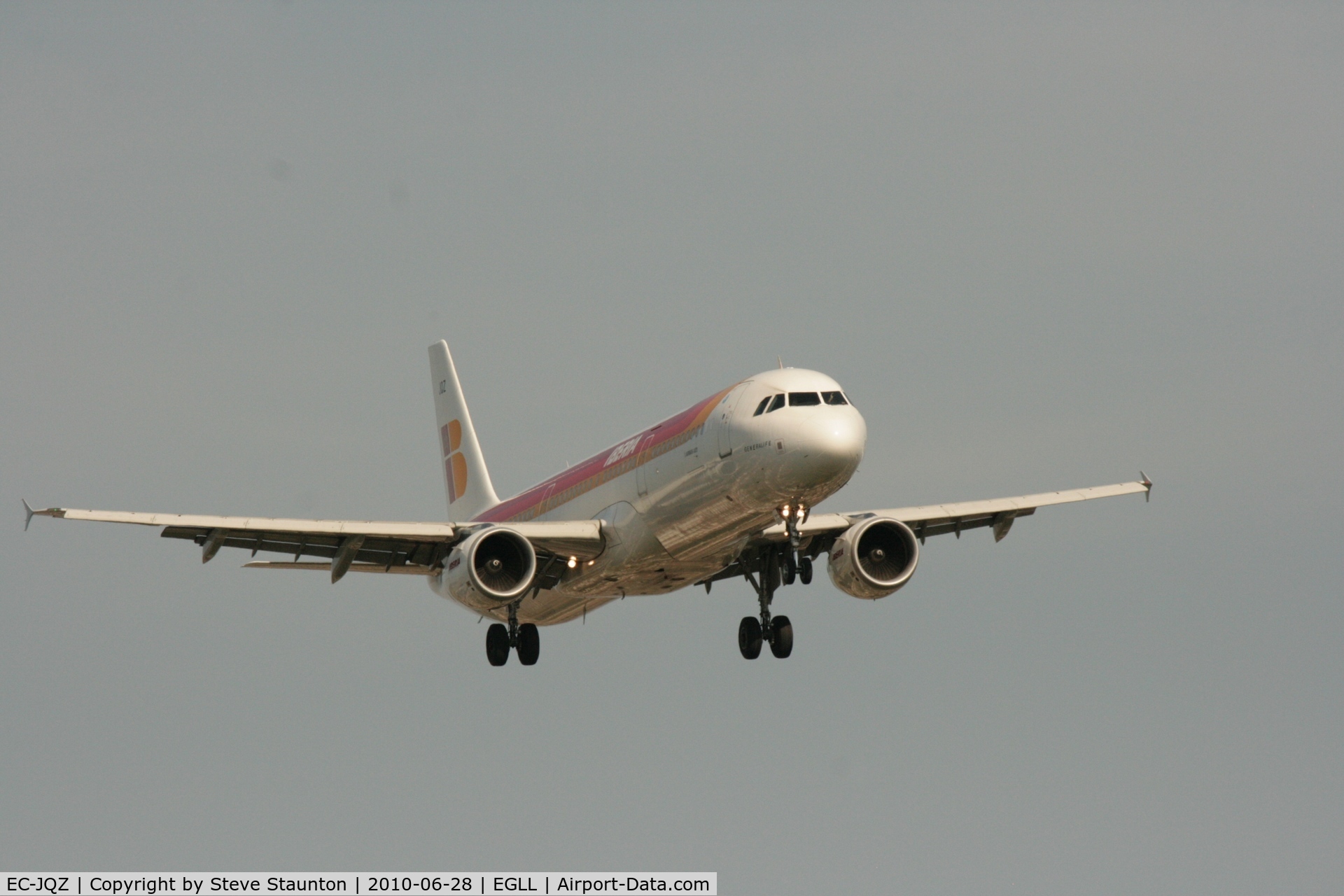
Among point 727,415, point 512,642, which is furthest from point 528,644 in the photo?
point 727,415

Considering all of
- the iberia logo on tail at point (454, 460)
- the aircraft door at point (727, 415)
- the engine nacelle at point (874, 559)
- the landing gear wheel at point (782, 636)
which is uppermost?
the iberia logo on tail at point (454, 460)

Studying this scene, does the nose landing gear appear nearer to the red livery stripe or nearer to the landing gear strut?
the landing gear strut

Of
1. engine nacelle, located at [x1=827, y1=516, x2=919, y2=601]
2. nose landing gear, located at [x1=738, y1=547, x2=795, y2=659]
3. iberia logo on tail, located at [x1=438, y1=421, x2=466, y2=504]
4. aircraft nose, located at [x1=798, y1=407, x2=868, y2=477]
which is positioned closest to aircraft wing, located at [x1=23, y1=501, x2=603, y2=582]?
nose landing gear, located at [x1=738, y1=547, x2=795, y2=659]

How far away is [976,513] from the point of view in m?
47.1

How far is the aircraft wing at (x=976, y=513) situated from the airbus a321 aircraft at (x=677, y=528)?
0.05 meters

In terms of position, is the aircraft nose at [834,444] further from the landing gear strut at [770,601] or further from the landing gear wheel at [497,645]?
the landing gear wheel at [497,645]

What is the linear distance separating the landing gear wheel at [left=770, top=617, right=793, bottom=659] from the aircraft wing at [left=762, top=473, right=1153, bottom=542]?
2.26 meters

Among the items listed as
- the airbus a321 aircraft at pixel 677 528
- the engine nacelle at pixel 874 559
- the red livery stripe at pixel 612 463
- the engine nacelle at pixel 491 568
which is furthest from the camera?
the engine nacelle at pixel 874 559

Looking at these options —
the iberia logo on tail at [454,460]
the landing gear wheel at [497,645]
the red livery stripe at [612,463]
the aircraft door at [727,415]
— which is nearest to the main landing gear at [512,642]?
the landing gear wheel at [497,645]

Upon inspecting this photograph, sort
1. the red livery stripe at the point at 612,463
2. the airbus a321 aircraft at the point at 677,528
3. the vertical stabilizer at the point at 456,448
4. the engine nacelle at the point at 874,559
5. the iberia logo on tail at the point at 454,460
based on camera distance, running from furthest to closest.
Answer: the iberia logo on tail at the point at 454,460 < the vertical stabilizer at the point at 456,448 < the engine nacelle at the point at 874,559 < the red livery stripe at the point at 612,463 < the airbus a321 aircraft at the point at 677,528

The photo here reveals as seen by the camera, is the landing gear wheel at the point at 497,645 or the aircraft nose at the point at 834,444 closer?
the aircraft nose at the point at 834,444

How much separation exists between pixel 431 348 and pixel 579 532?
85.8ft

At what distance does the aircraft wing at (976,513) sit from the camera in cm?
4484

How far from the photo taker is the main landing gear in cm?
4597
